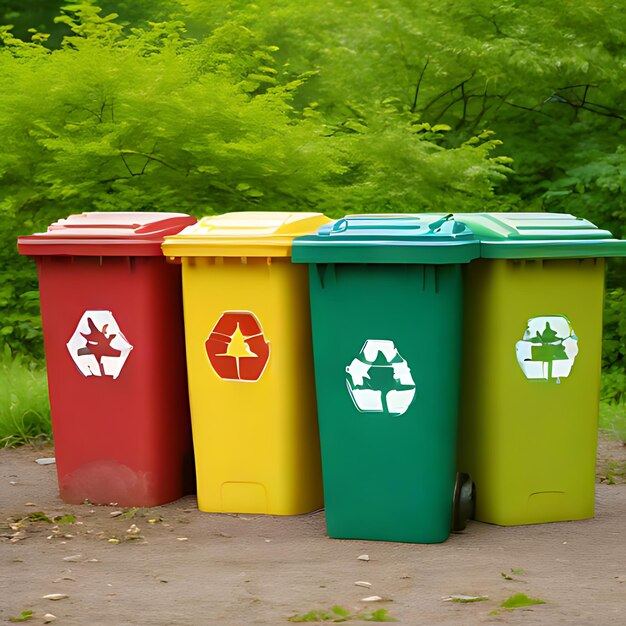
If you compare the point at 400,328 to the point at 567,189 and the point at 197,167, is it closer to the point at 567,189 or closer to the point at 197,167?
the point at 197,167

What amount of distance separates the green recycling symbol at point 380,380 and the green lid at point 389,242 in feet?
1.23

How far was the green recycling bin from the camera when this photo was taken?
4.39m

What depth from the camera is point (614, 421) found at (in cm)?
706

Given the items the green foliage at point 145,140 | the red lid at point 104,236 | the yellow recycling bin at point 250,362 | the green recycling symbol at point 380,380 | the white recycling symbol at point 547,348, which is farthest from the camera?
the green foliage at point 145,140

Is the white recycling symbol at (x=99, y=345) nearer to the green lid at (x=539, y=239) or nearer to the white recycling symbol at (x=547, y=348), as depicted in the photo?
the green lid at (x=539, y=239)

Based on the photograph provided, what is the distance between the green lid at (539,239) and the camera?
454cm

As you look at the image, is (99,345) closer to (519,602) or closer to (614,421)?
(519,602)

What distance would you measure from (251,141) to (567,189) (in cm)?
383

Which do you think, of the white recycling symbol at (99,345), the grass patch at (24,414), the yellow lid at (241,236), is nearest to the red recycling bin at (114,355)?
the white recycling symbol at (99,345)

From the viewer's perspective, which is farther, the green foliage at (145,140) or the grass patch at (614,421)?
the green foliage at (145,140)

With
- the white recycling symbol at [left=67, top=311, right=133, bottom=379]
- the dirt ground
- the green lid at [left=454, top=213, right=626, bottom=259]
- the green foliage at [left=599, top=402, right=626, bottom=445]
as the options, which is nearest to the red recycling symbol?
the white recycling symbol at [left=67, top=311, right=133, bottom=379]

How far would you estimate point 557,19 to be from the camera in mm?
11047

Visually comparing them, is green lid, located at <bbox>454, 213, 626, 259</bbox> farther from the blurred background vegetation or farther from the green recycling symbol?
the blurred background vegetation

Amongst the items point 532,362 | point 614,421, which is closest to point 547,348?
point 532,362
